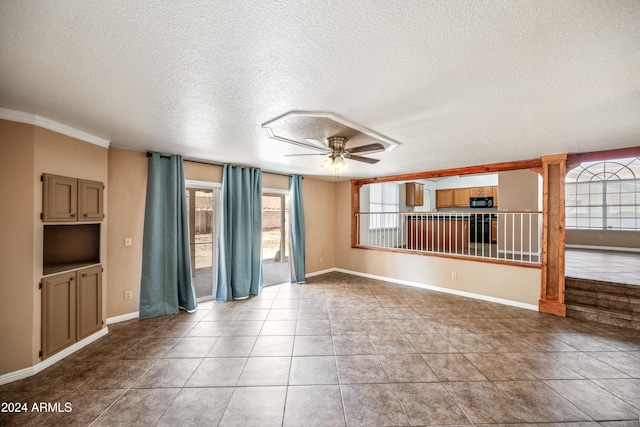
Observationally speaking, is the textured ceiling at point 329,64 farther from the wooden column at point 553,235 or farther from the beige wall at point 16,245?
the wooden column at point 553,235

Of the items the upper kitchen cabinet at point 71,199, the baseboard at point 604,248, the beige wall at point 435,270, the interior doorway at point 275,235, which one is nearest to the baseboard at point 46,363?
the upper kitchen cabinet at point 71,199

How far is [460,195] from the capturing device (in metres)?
8.89

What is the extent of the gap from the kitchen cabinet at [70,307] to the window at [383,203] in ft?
17.9

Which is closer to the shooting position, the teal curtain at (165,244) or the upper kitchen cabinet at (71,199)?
the upper kitchen cabinet at (71,199)

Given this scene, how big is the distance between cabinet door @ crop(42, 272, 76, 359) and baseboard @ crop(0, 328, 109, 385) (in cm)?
5

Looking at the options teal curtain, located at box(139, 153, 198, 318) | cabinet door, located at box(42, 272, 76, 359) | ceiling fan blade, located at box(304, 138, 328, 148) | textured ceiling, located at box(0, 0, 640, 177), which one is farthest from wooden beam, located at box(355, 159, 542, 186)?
cabinet door, located at box(42, 272, 76, 359)

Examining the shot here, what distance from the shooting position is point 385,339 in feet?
9.57

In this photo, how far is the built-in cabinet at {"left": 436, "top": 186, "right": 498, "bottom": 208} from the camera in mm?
8211

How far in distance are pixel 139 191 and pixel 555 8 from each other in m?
4.42

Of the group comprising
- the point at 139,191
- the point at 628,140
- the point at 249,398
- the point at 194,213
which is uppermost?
the point at 628,140

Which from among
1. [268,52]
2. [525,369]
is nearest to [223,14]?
→ [268,52]

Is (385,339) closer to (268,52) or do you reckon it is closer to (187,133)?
(268,52)

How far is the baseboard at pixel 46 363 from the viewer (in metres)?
2.17

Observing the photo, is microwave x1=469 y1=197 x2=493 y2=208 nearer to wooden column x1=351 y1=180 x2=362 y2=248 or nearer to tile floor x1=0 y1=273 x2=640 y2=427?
wooden column x1=351 y1=180 x2=362 y2=248
